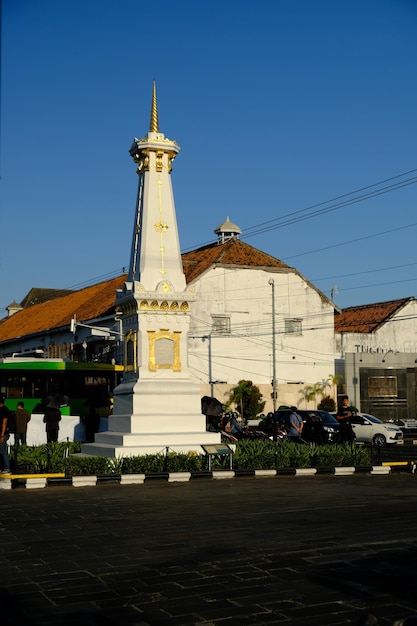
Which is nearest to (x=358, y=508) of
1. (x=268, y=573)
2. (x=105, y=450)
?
(x=268, y=573)

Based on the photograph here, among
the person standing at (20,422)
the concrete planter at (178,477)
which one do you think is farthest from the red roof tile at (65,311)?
the concrete planter at (178,477)

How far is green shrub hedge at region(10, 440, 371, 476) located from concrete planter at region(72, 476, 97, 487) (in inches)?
24.0

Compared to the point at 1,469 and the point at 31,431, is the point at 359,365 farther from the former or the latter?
the point at 1,469

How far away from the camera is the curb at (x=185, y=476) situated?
15.3 meters

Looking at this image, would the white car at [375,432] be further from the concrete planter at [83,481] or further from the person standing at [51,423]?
the concrete planter at [83,481]

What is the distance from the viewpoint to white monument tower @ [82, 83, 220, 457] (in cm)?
1933

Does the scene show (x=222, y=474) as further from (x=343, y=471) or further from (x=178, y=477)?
(x=343, y=471)

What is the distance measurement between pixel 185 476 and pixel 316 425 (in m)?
11.9

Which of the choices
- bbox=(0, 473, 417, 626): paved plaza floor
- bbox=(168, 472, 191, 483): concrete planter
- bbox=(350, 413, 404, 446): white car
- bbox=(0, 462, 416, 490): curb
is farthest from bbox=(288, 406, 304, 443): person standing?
bbox=(0, 473, 417, 626): paved plaza floor

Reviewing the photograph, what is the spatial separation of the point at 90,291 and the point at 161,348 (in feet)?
124

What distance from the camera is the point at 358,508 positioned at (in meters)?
12.1

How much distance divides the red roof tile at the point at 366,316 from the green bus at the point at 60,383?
25.5 m

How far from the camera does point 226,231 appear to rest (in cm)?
5522

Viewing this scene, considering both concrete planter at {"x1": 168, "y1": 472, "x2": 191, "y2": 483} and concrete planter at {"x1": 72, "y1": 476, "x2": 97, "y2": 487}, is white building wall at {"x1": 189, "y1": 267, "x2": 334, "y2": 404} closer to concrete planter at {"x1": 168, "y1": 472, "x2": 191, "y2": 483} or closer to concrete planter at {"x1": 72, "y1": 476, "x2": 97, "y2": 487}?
concrete planter at {"x1": 168, "y1": 472, "x2": 191, "y2": 483}
